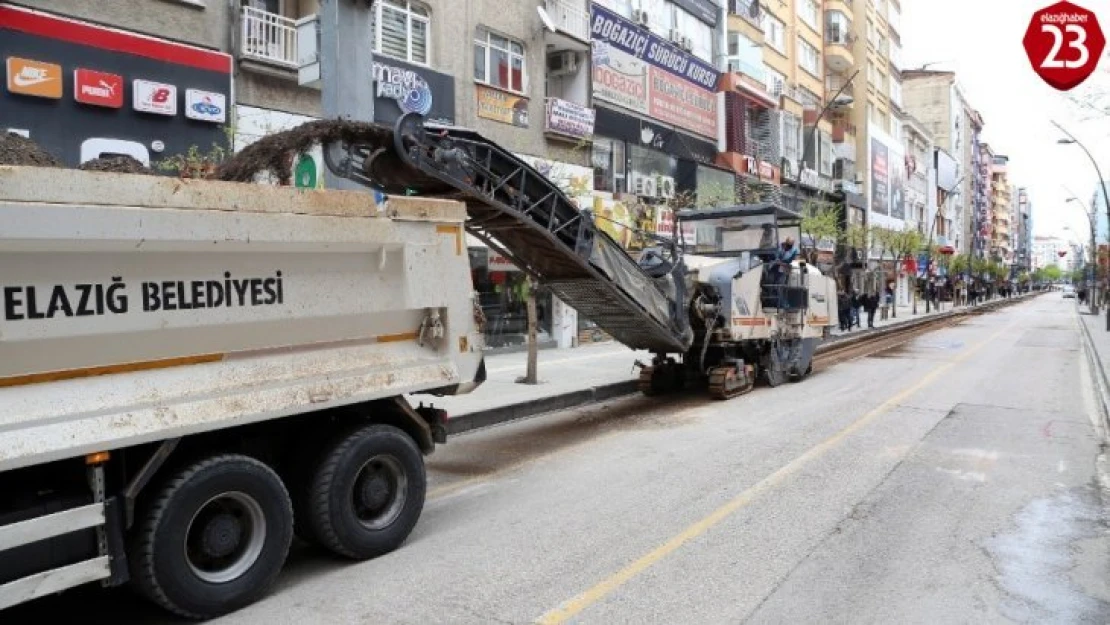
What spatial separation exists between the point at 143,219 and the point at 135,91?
30.2 ft

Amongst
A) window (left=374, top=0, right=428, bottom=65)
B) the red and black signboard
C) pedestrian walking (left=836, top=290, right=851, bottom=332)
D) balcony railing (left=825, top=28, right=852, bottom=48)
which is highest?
balcony railing (left=825, top=28, right=852, bottom=48)

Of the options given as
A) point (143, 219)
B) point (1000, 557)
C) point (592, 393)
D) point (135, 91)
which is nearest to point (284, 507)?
point (143, 219)

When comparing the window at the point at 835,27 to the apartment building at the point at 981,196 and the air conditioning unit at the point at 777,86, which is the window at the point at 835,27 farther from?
the apartment building at the point at 981,196

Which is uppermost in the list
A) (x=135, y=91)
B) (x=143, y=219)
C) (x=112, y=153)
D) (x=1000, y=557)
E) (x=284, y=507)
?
(x=135, y=91)

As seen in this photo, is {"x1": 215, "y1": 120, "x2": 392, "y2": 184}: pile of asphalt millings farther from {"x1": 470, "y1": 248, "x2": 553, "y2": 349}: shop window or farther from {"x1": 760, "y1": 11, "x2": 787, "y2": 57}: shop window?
{"x1": 760, "y1": 11, "x2": 787, "y2": 57}: shop window

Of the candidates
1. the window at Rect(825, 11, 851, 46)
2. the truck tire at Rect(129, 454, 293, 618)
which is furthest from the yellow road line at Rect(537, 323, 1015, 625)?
the window at Rect(825, 11, 851, 46)

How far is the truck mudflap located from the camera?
3.65m

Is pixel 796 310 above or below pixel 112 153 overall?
below

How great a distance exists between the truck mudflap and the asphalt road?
717 mm

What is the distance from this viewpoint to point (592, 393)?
42.7ft

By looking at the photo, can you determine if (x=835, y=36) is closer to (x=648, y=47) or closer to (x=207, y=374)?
(x=648, y=47)

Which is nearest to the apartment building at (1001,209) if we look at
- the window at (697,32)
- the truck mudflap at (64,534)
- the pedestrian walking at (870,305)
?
the pedestrian walking at (870,305)

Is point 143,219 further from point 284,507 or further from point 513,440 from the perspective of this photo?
point 513,440

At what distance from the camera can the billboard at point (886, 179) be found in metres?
55.2
